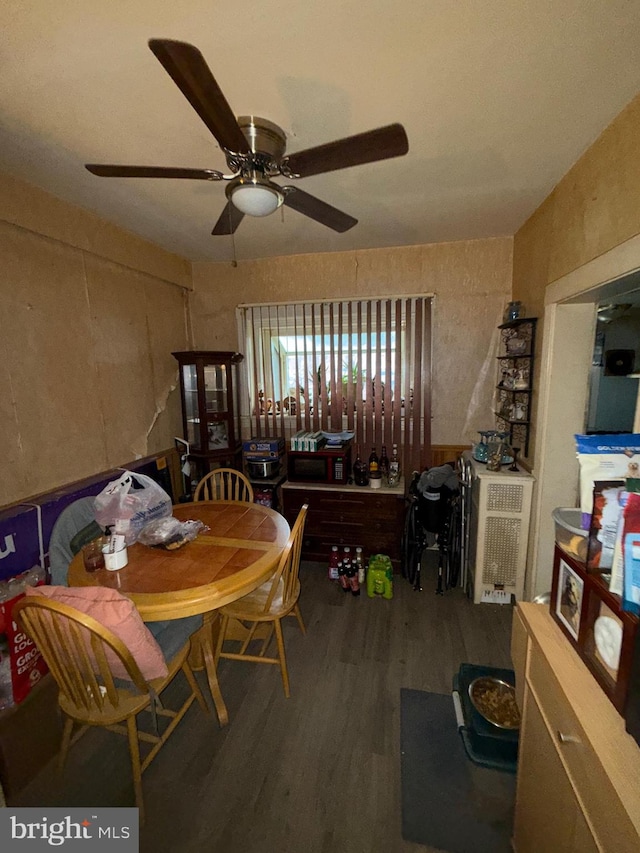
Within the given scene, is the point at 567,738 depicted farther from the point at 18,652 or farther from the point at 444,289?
the point at 444,289

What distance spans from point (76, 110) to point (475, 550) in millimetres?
3286

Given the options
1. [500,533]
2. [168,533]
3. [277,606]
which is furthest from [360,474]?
[168,533]

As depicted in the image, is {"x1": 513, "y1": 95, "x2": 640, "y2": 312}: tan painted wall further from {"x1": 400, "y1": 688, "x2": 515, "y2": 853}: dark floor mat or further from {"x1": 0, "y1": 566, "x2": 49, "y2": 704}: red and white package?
{"x1": 0, "y1": 566, "x2": 49, "y2": 704}: red and white package

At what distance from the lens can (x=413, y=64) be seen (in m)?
1.26

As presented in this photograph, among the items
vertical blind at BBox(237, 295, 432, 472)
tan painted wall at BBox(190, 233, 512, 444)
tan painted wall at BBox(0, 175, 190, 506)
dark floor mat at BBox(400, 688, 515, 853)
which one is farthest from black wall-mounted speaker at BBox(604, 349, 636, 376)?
tan painted wall at BBox(0, 175, 190, 506)

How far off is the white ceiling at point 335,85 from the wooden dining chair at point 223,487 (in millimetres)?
1893

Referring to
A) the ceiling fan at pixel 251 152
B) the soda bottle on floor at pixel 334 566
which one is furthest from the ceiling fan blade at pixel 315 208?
the soda bottle on floor at pixel 334 566

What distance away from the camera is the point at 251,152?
1.29m

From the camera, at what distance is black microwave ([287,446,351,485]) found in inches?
119

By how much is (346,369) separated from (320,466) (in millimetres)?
950

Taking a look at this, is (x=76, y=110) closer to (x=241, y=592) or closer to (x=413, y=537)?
(x=241, y=592)

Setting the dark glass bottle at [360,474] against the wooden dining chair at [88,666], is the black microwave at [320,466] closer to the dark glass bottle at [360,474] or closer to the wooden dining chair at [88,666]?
the dark glass bottle at [360,474]

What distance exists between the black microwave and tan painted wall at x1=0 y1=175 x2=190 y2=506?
126 centimetres

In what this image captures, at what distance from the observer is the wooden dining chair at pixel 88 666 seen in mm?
1193
